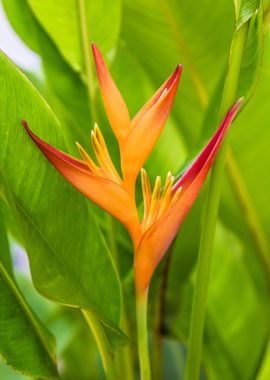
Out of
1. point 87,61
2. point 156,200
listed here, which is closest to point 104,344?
point 156,200

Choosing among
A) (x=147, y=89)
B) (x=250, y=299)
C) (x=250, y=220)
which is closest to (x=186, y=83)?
(x=147, y=89)

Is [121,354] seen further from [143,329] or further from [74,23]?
[74,23]

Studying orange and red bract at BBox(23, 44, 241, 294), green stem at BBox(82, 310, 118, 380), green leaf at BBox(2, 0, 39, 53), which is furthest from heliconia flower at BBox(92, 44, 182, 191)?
green leaf at BBox(2, 0, 39, 53)

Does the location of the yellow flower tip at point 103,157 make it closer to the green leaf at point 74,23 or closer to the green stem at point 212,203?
the green stem at point 212,203

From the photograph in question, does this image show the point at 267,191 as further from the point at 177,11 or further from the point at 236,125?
the point at 177,11

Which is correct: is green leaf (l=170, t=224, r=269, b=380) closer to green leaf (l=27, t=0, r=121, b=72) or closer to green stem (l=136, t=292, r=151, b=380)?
green stem (l=136, t=292, r=151, b=380)
